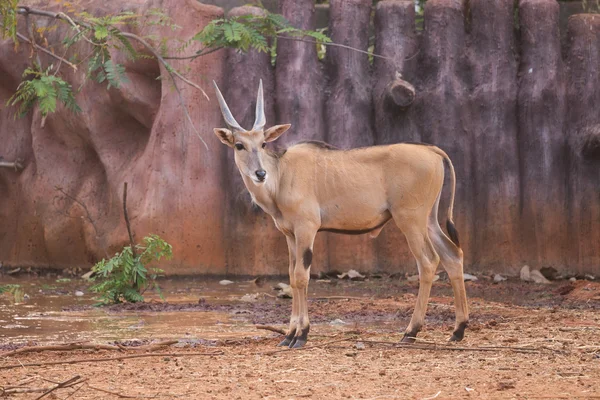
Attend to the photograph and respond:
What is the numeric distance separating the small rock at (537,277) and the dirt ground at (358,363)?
274 centimetres

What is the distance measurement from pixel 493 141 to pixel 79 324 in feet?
20.0

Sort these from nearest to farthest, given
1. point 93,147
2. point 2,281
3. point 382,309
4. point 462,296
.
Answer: point 462,296 < point 382,309 < point 2,281 < point 93,147

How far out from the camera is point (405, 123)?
12.1 m

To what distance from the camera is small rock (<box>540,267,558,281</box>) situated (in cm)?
1162

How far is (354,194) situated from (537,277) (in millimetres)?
5255

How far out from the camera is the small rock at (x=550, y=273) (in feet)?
38.1

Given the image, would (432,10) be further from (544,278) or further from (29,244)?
(29,244)

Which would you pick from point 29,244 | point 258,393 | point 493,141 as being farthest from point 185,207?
point 258,393

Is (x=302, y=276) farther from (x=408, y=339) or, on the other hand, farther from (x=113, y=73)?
(x=113, y=73)

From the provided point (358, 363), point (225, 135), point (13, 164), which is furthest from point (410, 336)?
point (13, 164)

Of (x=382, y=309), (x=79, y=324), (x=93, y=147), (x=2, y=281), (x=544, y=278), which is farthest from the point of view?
(x=93, y=147)

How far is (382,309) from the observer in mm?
8797

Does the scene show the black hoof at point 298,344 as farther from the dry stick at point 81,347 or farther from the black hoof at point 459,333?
the black hoof at point 459,333

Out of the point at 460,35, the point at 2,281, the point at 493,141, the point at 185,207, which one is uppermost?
the point at 460,35
